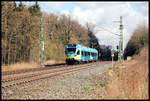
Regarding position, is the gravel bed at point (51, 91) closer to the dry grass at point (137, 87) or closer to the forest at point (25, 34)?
the dry grass at point (137, 87)

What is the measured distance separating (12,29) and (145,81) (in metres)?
28.9

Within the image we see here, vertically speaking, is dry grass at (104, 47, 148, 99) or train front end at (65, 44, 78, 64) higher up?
dry grass at (104, 47, 148, 99)

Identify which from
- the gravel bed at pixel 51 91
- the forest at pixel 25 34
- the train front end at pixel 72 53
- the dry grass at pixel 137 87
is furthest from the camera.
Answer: the forest at pixel 25 34

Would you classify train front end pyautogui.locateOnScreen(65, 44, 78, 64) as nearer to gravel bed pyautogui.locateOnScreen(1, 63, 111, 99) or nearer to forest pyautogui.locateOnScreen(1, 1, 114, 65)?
forest pyautogui.locateOnScreen(1, 1, 114, 65)

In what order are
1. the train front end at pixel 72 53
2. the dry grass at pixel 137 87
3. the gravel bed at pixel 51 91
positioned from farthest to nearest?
1. the train front end at pixel 72 53
2. the gravel bed at pixel 51 91
3. the dry grass at pixel 137 87

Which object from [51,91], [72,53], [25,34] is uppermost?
[25,34]

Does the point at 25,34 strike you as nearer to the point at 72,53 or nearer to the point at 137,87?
the point at 72,53

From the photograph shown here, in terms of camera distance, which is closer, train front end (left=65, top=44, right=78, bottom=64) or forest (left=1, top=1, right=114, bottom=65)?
train front end (left=65, top=44, right=78, bottom=64)

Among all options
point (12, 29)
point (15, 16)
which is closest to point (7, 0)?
point (15, 16)

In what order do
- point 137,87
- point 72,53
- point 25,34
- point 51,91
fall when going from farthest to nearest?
point 25,34
point 72,53
point 51,91
point 137,87

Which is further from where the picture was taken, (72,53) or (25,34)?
(25,34)

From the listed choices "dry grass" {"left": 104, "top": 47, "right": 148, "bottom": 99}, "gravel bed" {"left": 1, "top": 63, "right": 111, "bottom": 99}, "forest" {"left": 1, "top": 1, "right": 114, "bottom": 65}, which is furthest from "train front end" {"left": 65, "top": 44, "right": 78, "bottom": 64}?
"dry grass" {"left": 104, "top": 47, "right": 148, "bottom": 99}

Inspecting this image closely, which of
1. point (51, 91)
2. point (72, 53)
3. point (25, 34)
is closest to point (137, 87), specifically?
point (51, 91)

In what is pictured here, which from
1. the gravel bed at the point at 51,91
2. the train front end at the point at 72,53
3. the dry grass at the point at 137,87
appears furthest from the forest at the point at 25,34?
the dry grass at the point at 137,87
